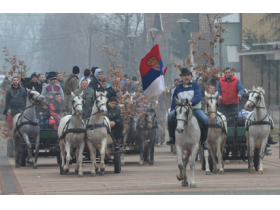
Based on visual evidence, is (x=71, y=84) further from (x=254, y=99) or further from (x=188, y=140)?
(x=188, y=140)

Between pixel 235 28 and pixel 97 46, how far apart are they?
21141mm

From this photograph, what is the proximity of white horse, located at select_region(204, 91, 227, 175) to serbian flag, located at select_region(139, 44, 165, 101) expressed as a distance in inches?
49.5

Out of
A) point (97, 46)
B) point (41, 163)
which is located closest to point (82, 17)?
point (97, 46)

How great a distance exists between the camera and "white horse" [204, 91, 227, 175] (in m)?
14.2

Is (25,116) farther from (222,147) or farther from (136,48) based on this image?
(136,48)

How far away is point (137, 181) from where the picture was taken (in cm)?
1254

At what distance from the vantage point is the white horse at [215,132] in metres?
14.2

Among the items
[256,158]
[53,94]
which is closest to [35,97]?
[53,94]

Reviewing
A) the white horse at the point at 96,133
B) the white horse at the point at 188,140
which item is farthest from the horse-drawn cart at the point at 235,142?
the white horse at the point at 188,140

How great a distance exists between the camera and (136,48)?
50031 mm

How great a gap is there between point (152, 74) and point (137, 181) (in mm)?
3140

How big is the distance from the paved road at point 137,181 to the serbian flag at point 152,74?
2117 mm

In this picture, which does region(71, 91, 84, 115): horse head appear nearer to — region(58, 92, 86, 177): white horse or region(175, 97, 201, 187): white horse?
region(58, 92, 86, 177): white horse

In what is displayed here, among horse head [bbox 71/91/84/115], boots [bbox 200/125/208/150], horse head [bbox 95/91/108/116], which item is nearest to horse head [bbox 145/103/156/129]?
horse head [bbox 95/91/108/116]
